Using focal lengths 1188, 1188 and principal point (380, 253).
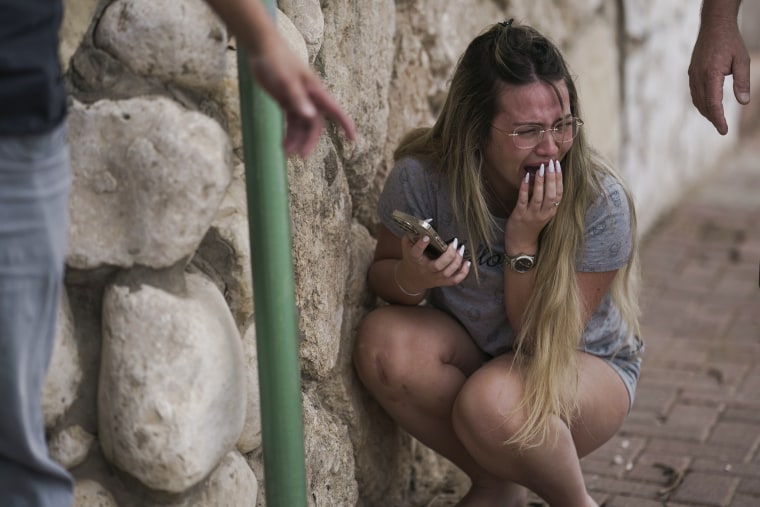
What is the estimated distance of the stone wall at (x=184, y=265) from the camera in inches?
67.3

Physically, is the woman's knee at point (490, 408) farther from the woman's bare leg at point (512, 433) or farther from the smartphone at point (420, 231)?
the smartphone at point (420, 231)

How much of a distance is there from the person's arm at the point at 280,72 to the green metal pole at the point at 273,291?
21 centimetres

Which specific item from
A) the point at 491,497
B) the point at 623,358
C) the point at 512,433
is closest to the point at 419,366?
the point at 512,433

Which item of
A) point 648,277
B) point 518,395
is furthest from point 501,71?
point 648,277

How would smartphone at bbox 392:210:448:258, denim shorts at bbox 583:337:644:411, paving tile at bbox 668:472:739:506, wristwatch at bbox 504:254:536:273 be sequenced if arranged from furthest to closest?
paving tile at bbox 668:472:739:506 → denim shorts at bbox 583:337:644:411 → wristwatch at bbox 504:254:536:273 → smartphone at bbox 392:210:448:258

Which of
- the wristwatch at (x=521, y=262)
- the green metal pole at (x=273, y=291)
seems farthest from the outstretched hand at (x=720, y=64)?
the green metal pole at (x=273, y=291)

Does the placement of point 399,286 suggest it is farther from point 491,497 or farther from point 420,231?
point 491,497

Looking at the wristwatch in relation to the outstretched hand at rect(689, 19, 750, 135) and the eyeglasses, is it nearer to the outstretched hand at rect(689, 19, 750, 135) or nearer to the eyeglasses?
the eyeglasses

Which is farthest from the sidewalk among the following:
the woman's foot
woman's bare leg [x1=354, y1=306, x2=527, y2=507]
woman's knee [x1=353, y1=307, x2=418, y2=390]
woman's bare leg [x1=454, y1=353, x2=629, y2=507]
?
woman's knee [x1=353, y1=307, x2=418, y2=390]

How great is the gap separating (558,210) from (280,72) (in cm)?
98

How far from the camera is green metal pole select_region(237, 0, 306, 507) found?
5.54 feet

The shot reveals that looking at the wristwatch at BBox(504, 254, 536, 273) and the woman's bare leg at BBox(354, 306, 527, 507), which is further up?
the wristwatch at BBox(504, 254, 536, 273)

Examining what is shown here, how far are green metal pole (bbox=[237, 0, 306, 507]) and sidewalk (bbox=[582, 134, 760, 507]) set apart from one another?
1129 mm

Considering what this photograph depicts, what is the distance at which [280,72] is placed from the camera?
1.39 metres
